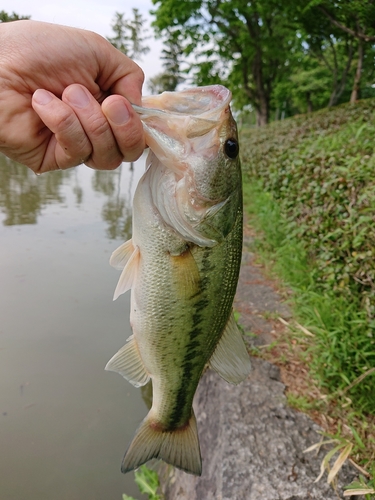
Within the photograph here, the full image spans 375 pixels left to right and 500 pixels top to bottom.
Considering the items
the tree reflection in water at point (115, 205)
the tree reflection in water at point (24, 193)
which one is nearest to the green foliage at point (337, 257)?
the tree reflection in water at point (115, 205)

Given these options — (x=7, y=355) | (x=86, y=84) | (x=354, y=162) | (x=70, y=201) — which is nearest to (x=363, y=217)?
(x=354, y=162)

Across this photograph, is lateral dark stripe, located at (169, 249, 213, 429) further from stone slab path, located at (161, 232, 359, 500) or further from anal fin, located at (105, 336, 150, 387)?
stone slab path, located at (161, 232, 359, 500)

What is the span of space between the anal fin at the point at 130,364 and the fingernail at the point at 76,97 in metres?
1.03

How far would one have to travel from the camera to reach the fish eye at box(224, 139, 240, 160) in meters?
1.48

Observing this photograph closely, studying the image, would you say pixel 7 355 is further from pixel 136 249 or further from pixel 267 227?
pixel 267 227

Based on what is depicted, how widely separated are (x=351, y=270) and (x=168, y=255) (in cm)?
194

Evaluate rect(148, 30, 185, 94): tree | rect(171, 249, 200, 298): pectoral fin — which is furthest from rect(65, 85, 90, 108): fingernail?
rect(148, 30, 185, 94): tree

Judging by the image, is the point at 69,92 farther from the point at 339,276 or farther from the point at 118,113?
the point at 339,276

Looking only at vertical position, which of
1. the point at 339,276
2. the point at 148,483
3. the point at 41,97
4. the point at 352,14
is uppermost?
the point at 352,14

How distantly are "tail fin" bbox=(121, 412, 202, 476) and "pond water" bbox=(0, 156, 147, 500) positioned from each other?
144cm

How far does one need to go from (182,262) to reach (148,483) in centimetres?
204

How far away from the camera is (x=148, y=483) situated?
108 inches

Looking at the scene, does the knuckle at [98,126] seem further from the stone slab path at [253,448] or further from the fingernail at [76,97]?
the stone slab path at [253,448]

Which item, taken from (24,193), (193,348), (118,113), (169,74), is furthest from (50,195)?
(169,74)
